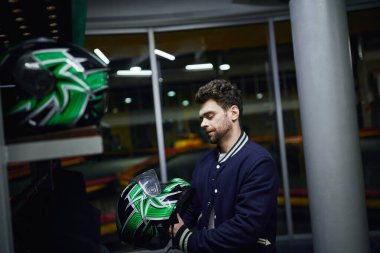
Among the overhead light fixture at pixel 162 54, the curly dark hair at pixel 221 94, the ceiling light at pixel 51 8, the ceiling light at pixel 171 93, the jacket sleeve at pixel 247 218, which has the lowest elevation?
the jacket sleeve at pixel 247 218

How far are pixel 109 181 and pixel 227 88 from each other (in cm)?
778

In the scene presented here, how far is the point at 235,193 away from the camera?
184cm

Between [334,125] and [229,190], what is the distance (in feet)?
3.62

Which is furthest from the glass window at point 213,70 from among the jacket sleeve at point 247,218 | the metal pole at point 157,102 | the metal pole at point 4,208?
the metal pole at point 4,208

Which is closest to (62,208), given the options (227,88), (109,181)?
(227,88)

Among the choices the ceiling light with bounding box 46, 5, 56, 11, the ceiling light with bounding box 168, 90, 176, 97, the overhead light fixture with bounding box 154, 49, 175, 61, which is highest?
the ceiling light with bounding box 168, 90, 176, 97

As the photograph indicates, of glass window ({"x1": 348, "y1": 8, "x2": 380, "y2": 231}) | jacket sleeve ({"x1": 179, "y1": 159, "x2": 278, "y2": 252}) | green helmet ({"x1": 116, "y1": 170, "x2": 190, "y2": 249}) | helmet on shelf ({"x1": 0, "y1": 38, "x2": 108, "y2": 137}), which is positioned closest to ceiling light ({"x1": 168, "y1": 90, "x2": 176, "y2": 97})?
glass window ({"x1": 348, "y1": 8, "x2": 380, "y2": 231})

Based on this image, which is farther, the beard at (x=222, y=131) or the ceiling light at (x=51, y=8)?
the beard at (x=222, y=131)

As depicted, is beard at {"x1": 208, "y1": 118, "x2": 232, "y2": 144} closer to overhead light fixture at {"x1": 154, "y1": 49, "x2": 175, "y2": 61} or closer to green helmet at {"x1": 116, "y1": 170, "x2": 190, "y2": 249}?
green helmet at {"x1": 116, "y1": 170, "x2": 190, "y2": 249}

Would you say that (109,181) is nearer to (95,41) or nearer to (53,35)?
(95,41)

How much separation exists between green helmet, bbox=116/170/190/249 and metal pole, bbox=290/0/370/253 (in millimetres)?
1139

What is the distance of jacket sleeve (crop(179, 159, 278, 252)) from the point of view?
171 centimetres

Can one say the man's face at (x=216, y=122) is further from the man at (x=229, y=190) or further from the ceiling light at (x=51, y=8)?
the ceiling light at (x=51, y=8)

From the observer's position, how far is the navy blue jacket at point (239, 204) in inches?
67.6
